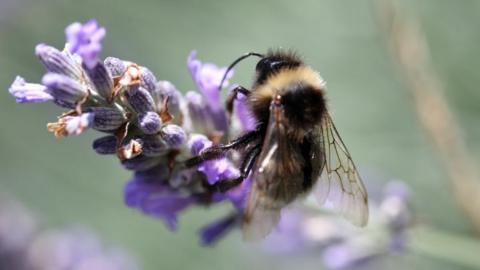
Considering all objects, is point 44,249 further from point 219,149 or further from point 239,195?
point 219,149

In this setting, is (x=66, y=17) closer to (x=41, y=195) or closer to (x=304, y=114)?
(x=41, y=195)

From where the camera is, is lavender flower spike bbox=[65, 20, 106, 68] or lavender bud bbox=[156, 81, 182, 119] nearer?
lavender flower spike bbox=[65, 20, 106, 68]

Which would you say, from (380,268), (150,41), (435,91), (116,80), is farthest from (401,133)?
(116,80)

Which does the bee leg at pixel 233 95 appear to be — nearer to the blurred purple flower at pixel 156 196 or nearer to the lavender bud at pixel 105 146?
the blurred purple flower at pixel 156 196

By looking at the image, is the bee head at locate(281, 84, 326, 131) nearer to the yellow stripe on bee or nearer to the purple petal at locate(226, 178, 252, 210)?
the yellow stripe on bee

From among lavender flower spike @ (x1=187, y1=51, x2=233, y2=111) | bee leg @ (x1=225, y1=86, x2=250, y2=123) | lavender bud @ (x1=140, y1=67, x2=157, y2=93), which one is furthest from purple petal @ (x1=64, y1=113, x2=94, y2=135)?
bee leg @ (x1=225, y1=86, x2=250, y2=123)

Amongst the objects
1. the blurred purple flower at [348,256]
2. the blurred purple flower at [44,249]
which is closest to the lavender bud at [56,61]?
the blurred purple flower at [348,256]

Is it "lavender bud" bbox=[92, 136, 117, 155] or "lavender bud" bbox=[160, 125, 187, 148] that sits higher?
"lavender bud" bbox=[160, 125, 187, 148]
